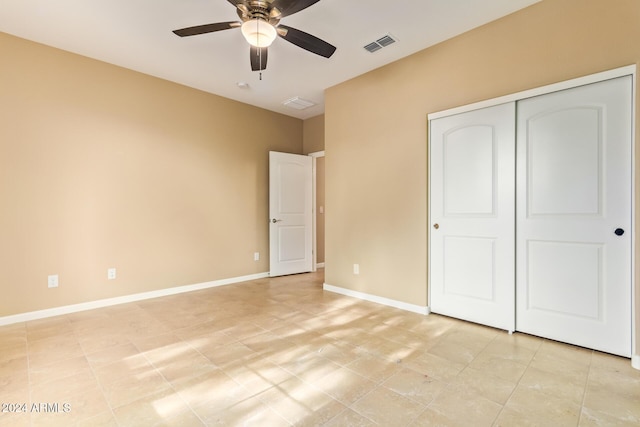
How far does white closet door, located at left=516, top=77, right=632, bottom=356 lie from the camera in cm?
218

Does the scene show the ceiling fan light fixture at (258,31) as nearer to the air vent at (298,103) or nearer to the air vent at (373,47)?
the air vent at (373,47)

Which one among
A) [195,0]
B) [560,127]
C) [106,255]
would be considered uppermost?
[195,0]

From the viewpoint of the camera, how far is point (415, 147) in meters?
3.33

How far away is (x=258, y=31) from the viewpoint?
2.05 metres

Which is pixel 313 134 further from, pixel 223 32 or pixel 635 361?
pixel 635 361

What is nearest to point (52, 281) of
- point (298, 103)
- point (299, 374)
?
point (299, 374)

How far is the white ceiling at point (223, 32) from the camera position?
2.57 meters

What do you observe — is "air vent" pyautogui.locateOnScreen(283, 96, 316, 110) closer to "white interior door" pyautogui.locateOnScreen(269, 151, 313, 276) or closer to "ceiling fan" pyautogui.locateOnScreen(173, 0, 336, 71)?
"white interior door" pyautogui.locateOnScreen(269, 151, 313, 276)

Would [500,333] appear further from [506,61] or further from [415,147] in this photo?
[506,61]

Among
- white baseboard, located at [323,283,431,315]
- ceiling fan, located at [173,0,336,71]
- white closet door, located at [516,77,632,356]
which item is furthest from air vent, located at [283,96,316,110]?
white closet door, located at [516,77,632,356]

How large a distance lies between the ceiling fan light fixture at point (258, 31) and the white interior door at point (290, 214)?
2.98 m

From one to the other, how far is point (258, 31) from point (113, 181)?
9.02 feet

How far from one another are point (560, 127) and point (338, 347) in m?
2.53

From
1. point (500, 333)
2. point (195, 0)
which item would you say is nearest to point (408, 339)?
point (500, 333)
